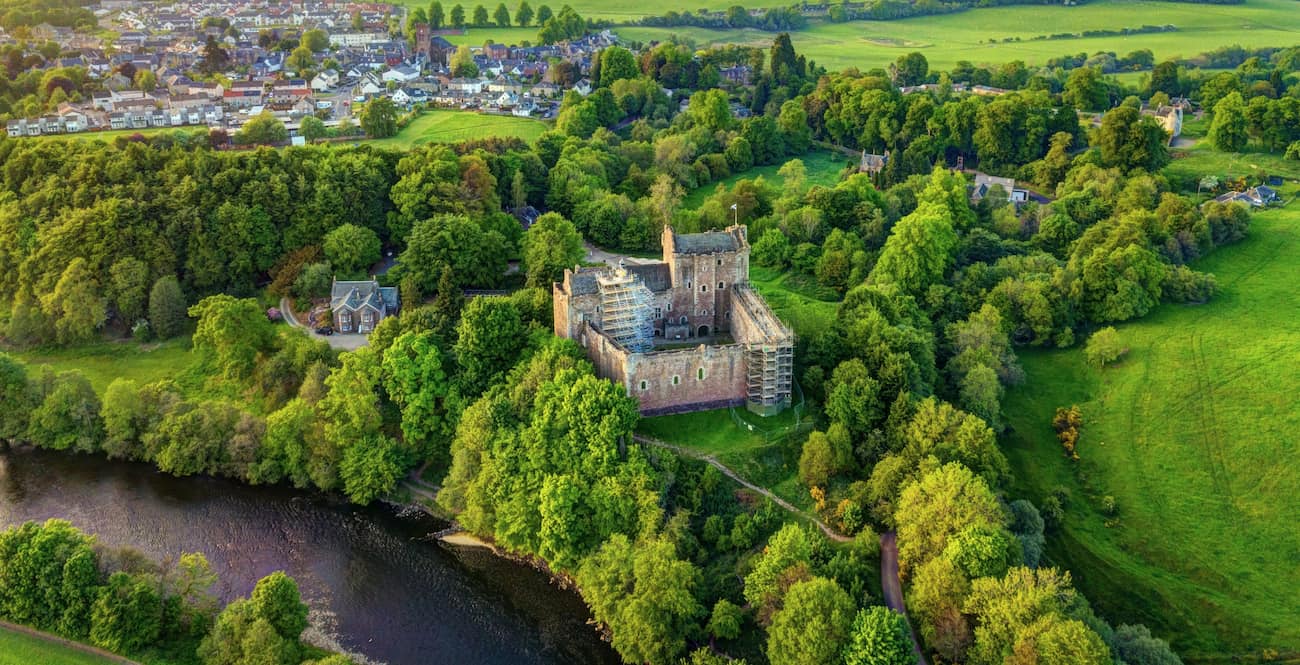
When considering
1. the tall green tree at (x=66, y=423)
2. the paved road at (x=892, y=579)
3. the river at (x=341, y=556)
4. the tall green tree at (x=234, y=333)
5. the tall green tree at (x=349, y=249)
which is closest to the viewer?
the paved road at (x=892, y=579)

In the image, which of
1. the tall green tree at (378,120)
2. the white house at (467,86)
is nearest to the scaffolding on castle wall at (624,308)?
the tall green tree at (378,120)

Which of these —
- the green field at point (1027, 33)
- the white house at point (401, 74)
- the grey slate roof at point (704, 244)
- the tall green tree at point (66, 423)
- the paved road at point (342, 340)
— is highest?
the green field at point (1027, 33)

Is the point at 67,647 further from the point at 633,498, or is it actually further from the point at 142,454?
the point at 633,498

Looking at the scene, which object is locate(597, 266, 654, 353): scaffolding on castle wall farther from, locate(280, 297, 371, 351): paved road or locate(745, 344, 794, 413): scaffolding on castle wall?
locate(280, 297, 371, 351): paved road

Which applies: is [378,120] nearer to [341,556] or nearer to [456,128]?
[456,128]

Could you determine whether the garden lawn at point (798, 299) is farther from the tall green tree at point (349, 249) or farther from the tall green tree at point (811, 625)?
the tall green tree at point (349, 249)

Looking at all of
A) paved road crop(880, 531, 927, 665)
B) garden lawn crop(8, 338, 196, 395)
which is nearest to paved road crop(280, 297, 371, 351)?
garden lawn crop(8, 338, 196, 395)

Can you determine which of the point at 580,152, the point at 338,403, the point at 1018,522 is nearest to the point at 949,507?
the point at 1018,522
